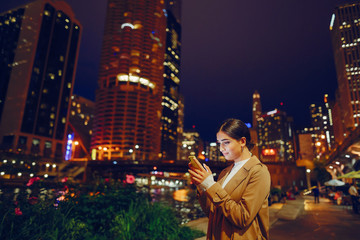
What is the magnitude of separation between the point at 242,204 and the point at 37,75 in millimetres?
99938

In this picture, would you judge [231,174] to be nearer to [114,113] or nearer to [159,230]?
[159,230]

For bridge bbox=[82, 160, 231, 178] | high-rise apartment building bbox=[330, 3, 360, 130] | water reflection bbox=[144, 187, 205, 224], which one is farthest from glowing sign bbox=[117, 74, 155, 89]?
water reflection bbox=[144, 187, 205, 224]

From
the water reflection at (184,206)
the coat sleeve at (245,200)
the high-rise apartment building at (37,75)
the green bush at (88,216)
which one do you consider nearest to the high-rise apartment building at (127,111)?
the high-rise apartment building at (37,75)

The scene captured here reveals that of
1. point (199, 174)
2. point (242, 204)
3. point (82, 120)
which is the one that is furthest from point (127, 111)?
point (242, 204)

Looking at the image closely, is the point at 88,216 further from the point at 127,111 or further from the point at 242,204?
the point at 127,111

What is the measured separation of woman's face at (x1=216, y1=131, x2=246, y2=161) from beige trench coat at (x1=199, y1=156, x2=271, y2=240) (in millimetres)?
161

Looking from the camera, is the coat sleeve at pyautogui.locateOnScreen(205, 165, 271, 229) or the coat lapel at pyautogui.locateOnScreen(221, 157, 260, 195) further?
the coat lapel at pyautogui.locateOnScreen(221, 157, 260, 195)

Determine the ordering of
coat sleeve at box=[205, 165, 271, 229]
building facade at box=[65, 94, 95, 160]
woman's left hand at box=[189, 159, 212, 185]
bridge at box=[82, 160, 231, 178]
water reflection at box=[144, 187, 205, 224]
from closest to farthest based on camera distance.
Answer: coat sleeve at box=[205, 165, 271, 229]
woman's left hand at box=[189, 159, 212, 185]
water reflection at box=[144, 187, 205, 224]
bridge at box=[82, 160, 231, 178]
building facade at box=[65, 94, 95, 160]

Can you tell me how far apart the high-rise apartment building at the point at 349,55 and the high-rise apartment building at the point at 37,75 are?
13349 centimetres

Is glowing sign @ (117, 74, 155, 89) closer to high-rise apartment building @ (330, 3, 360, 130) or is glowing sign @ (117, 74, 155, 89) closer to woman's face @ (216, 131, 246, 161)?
high-rise apartment building @ (330, 3, 360, 130)

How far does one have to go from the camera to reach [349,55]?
398 ft

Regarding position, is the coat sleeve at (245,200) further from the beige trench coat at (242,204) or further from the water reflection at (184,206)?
the water reflection at (184,206)

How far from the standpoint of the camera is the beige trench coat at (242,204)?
2160 mm

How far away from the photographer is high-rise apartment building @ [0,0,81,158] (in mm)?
79062
